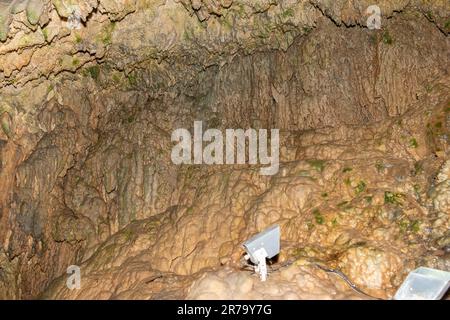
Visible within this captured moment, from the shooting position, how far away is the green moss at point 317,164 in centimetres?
1031

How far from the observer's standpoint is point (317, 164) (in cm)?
1045

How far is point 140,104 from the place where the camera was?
13.2 metres

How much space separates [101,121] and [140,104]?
1305 mm

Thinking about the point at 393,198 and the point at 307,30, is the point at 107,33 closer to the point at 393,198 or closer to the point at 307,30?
the point at 307,30

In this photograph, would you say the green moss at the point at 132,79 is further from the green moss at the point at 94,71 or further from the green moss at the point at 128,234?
the green moss at the point at 128,234

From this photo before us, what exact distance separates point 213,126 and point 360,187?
476 cm

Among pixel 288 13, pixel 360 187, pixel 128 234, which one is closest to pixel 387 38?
pixel 288 13

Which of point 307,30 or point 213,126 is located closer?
point 307,30

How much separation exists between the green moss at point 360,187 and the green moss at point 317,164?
3.18 feet

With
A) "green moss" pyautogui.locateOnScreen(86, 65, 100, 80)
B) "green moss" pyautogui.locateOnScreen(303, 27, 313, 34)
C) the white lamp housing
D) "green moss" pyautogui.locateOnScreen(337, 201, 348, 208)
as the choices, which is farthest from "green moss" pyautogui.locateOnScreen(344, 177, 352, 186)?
"green moss" pyautogui.locateOnScreen(86, 65, 100, 80)

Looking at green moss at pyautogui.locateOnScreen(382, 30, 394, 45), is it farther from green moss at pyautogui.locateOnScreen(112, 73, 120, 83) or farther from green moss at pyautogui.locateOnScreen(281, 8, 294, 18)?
green moss at pyautogui.locateOnScreen(112, 73, 120, 83)

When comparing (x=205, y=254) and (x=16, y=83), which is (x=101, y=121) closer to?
(x=16, y=83)
